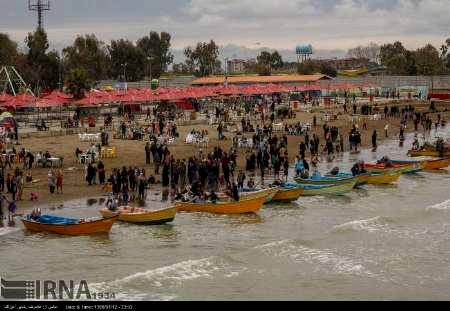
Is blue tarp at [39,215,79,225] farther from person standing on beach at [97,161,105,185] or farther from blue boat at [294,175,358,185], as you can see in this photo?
blue boat at [294,175,358,185]

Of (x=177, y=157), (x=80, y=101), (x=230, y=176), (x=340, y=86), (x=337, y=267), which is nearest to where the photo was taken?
(x=337, y=267)

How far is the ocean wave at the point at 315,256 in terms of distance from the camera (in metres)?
21.2

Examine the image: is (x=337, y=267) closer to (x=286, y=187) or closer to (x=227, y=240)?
(x=227, y=240)

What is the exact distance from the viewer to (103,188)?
105 feet

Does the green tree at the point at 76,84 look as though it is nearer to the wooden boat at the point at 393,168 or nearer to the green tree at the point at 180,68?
the wooden boat at the point at 393,168

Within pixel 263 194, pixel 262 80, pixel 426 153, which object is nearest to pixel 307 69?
pixel 262 80

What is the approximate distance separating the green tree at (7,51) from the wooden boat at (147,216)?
7573cm

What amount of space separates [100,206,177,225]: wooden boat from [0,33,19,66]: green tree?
7573cm

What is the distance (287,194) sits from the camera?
30.8 meters

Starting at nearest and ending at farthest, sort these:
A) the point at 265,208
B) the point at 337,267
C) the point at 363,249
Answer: the point at 337,267 < the point at 363,249 < the point at 265,208

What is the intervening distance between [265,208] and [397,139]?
31492mm

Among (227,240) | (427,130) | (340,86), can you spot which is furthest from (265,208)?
(340,86)

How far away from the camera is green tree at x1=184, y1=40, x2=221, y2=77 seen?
15838 cm

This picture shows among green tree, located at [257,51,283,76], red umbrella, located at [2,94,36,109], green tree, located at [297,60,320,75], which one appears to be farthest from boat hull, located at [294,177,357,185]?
green tree, located at [257,51,283,76]
